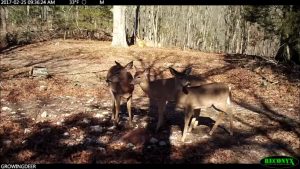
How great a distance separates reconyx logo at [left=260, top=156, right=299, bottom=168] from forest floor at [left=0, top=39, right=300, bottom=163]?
22cm

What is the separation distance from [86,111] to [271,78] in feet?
25.0

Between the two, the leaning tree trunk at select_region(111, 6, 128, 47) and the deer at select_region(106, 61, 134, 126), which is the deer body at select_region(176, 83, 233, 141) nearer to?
the deer at select_region(106, 61, 134, 126)

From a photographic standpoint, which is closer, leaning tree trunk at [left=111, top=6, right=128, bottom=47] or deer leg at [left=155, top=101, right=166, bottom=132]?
deer leg at [left=155, top=101, right=166, bottom=132]

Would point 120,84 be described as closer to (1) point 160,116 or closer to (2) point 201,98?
(1) point 160,116

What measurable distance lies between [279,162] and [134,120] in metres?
3.74

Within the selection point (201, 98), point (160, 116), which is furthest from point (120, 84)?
point (201, 98)

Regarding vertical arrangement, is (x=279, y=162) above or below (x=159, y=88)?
below

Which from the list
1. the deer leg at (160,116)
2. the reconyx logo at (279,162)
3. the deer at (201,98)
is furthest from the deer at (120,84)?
the reconyx logo at (279,162)

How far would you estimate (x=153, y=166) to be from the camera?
691 cm

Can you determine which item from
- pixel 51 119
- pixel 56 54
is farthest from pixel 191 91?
pixel 56 54

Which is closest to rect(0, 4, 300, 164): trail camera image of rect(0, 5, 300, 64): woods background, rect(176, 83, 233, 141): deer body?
rect(176, 83, 233, 141): deer body

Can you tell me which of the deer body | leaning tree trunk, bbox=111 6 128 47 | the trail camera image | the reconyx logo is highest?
leaning tree trunk, bbox=111 6 128 47

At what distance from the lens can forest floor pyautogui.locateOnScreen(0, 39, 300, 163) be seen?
752cm

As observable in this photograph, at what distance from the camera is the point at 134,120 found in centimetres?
956
